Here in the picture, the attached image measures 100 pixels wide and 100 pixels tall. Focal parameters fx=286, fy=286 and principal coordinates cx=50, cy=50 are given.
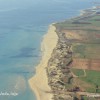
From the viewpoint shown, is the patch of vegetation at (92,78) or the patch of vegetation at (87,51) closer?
the patch of vegetation at (92,78)

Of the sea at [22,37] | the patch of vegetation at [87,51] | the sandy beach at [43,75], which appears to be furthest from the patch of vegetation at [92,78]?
the sea at [22,37]

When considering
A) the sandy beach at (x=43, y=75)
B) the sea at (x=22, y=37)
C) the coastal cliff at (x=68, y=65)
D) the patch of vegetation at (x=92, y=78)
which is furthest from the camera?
the sea at (x=22, y=37)

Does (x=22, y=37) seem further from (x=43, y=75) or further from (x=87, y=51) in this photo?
(x=43, y=75)

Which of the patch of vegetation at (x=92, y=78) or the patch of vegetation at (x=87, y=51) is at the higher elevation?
the patch of vegetation at (x=87, y=51)

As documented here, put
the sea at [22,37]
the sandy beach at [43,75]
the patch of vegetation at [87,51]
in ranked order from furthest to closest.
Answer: the patch of vegetation at [87,51]
the sea at [22,37]
the sandy beach at [43,75]

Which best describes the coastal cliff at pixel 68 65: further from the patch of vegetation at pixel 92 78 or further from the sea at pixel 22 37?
the sea at pixel 22 37

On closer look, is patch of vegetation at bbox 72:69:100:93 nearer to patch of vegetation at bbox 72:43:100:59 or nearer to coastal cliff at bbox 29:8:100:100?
coastal cliff at bbox 29:8:100:100

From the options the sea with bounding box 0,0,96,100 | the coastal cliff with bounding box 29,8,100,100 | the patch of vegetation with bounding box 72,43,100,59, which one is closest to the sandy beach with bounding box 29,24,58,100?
the coastal cliff with bounding box 29,8,100,100
